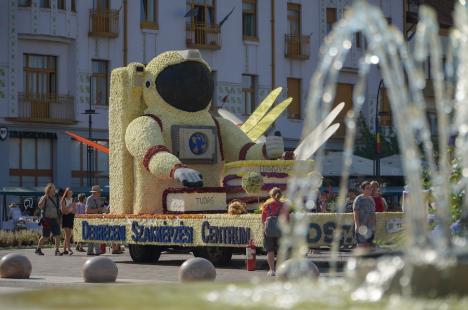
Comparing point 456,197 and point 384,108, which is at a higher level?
point 384,108

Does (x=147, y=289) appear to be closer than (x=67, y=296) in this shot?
No

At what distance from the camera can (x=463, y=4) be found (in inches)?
474

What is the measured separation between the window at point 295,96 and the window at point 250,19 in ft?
8.42

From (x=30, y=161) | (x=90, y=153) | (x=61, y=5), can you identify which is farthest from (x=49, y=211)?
(x=61, y=5)

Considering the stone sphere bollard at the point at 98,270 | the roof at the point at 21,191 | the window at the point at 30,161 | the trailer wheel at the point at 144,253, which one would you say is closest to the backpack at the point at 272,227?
the stone sphere bollard at the point at 98,270

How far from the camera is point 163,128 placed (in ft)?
83.7

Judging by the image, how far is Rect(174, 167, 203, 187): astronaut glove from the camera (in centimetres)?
2364

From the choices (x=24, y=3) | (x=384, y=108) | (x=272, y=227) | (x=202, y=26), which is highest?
(x=24, y=3)

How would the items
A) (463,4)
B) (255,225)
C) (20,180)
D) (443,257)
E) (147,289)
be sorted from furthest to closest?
1. (20,180)
2. (255,225)
3. (463,4)
4. (147,289)
5. (443,257)

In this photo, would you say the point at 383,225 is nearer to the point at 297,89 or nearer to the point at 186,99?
the point at 186,99

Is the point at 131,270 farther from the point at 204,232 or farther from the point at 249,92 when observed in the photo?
the point at 249,92

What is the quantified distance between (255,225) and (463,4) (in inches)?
431

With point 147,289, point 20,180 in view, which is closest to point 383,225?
point 147,289

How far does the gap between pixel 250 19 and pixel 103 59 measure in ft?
24.7
